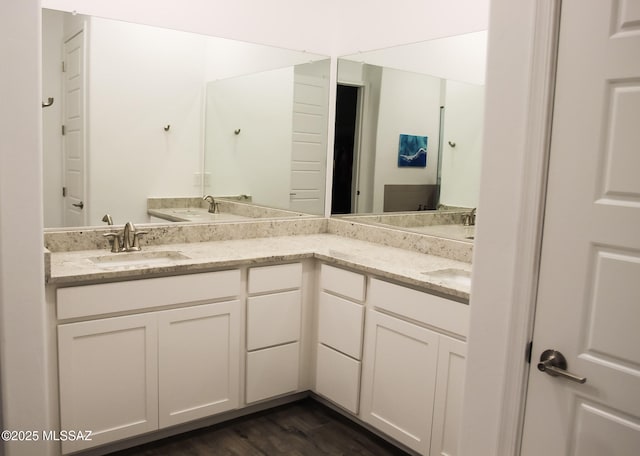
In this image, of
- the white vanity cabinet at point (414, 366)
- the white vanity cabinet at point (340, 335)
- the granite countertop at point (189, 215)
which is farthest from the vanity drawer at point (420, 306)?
the granite countertop at point (189, 215)

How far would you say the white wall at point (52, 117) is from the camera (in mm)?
2557

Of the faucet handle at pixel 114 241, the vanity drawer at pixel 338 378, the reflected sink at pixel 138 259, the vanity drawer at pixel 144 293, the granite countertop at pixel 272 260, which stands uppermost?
the faucet handle at pixel 114 241

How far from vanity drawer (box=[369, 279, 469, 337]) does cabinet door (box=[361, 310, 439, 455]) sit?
52 mm

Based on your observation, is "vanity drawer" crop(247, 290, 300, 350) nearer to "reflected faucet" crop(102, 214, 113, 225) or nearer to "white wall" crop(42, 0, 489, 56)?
"reflected faucet" crop(102, 214, 113, 225)

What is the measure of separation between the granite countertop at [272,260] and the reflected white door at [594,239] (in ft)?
2.36

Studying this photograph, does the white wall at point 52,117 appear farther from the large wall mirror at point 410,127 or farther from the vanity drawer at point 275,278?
the large wall mirror at point 410,127

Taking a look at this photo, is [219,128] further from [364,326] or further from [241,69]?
[364,326]

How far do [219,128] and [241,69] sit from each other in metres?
0.37

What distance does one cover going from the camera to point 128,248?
2.76 metres

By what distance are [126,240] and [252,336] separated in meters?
0.81

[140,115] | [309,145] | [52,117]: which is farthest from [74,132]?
[309,145]

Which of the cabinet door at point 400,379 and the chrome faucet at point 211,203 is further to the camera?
the chrome faucet at point 211,203

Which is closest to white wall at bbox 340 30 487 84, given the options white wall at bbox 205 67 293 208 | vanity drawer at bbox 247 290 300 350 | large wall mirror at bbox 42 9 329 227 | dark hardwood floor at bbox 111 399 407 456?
large wall mirror at bbox 42 9 329 227

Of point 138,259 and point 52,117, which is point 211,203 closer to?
point 138,259
